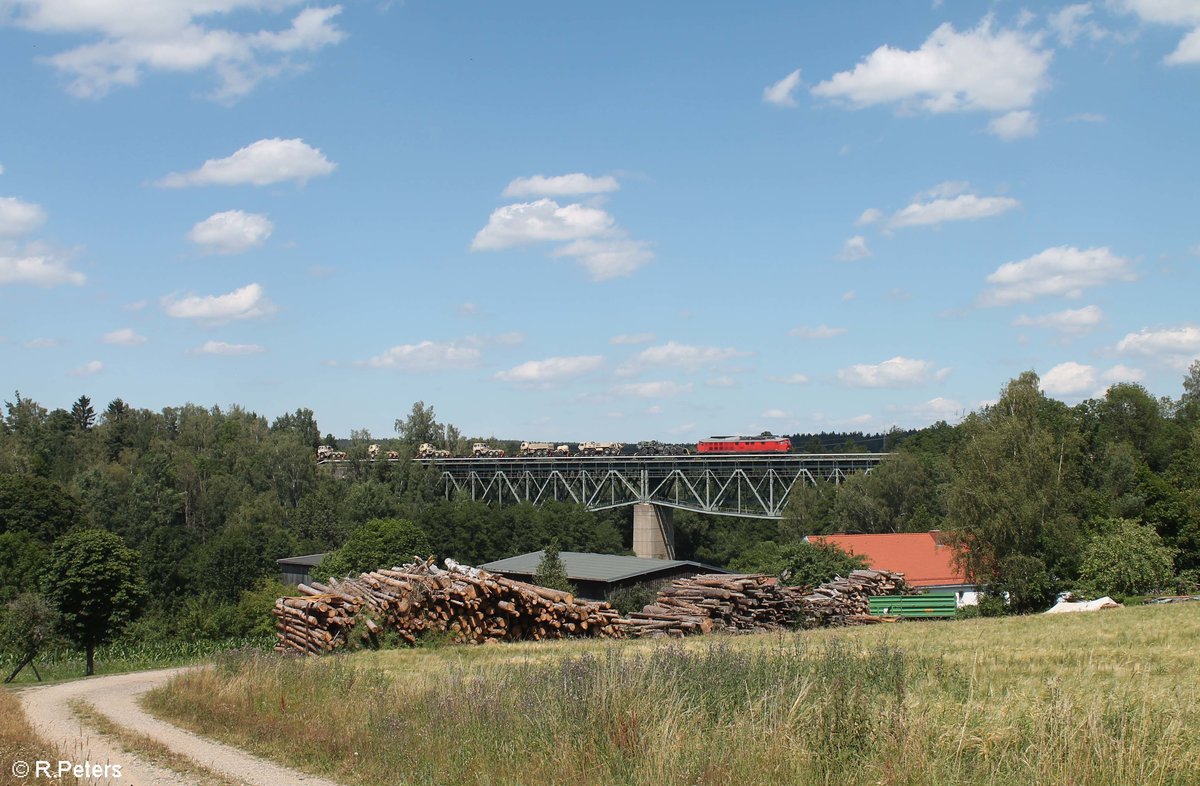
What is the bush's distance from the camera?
142ft

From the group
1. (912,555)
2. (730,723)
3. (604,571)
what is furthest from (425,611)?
(912,555)

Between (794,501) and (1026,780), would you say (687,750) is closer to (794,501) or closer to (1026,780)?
(1026,780)

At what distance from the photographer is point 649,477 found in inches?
4168

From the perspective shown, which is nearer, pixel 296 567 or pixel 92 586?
pixel 92 586

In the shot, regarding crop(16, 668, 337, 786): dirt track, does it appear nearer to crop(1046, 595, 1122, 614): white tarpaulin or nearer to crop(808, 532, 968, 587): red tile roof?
crop(1046, 595, 1122, 614): white tarpaulin

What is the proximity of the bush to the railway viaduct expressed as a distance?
43924 mm

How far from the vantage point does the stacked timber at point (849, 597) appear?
33781mm

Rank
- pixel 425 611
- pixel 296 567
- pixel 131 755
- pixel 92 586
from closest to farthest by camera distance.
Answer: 1. pixel 131 755
2. pixel 425 611
3. pixel 92 586
4. pixel 296 567

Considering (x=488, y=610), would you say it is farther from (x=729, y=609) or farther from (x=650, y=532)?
(x=650, y=532)

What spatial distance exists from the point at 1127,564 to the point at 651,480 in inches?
2717

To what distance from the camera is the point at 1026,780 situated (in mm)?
7910

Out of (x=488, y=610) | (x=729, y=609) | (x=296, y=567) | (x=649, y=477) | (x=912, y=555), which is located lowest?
(x=296, y=567)

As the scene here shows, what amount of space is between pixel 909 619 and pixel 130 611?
105ft

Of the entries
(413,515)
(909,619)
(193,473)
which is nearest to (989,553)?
(909,619)
